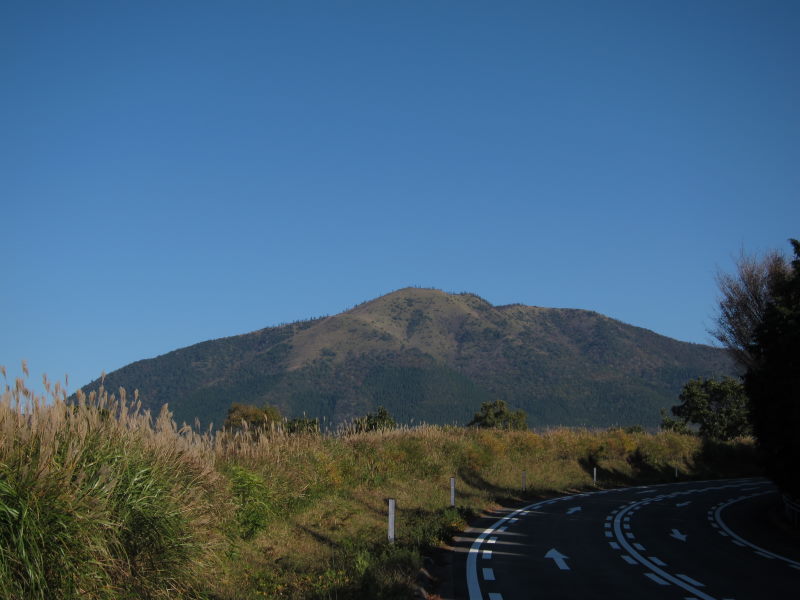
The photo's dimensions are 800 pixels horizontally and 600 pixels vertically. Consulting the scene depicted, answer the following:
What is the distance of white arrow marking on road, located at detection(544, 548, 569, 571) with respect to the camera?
506 inches

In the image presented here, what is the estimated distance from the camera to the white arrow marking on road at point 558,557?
42.2ft

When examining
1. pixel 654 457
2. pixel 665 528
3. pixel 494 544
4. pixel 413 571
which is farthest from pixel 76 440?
pixel 654 457

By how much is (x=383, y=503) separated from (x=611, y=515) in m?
7.66

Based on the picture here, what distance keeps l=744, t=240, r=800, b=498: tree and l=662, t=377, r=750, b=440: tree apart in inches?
2262

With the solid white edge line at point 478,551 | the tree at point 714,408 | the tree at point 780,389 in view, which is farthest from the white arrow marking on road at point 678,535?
the tree at point 714,408

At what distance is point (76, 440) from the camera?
26.6 ft

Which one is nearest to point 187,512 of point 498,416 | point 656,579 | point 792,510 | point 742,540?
point 656,579

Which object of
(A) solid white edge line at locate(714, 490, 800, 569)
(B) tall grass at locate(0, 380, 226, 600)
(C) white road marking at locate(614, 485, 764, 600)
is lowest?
(A) solid white edge line at locate(714, 490, 800, 569)

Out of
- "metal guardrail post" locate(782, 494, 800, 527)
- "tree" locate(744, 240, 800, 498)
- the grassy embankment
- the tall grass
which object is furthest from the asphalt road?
the tall grass

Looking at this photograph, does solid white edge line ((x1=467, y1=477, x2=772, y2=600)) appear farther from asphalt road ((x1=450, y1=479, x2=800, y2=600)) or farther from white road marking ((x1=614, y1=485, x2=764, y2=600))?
white road marking ((x1=614, y1=485, x2=764, y2=600))

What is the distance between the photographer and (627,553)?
48.7ft

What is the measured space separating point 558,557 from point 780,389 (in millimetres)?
9978

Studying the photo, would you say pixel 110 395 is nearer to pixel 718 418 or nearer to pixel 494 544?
pixel 494 544

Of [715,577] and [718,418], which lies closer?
[715,577]
